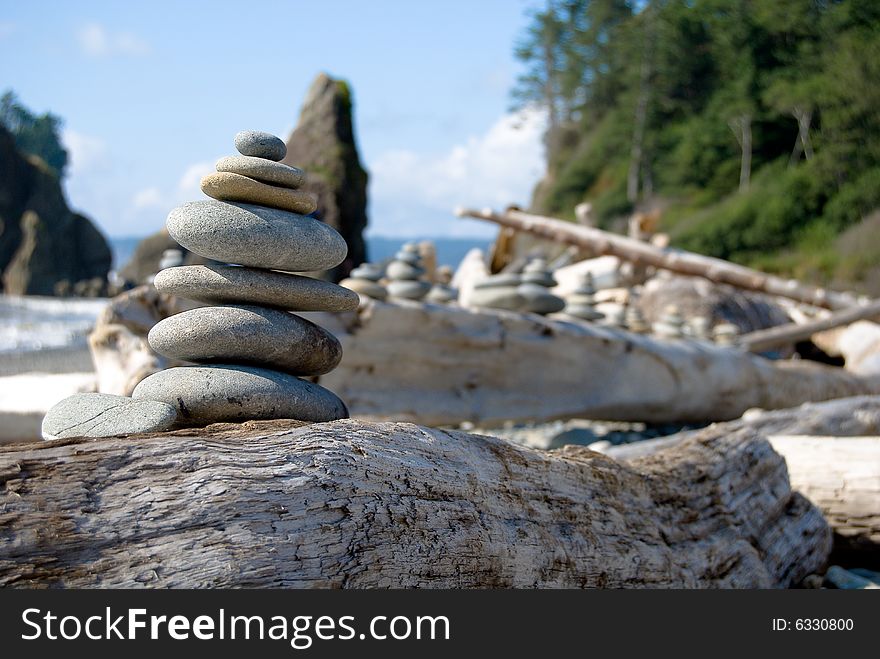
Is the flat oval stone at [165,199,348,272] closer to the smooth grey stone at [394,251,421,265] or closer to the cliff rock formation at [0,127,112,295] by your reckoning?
the smooth grey stone at [394,251,421,265]

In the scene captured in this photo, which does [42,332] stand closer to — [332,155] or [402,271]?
[332,155]

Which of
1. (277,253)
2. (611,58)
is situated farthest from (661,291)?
(611,58)

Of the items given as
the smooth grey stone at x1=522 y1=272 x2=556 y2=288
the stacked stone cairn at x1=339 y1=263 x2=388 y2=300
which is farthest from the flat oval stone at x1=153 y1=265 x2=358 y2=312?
the smooth grey stone at x1=522 y1=272 x2=556 y2=288

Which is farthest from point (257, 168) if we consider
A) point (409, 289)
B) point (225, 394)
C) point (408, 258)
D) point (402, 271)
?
point (408, 258)

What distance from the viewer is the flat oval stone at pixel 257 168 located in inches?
114

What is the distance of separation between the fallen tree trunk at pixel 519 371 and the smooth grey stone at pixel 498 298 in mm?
288

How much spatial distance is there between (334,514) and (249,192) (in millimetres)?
1332

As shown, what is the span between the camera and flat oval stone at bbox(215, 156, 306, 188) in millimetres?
2900

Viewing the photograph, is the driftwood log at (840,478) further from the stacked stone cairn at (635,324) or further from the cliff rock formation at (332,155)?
the cliff rock formation at (332,155)

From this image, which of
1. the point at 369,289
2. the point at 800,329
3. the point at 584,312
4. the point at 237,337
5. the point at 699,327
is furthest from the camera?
the point at 800,329

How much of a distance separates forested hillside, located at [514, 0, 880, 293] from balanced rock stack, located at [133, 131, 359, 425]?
1958 cm

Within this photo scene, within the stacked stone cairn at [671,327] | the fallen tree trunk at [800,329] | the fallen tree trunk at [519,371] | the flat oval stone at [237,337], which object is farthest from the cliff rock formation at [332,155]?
the flat oval stone at [237,337]

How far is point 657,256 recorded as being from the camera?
449 inches
